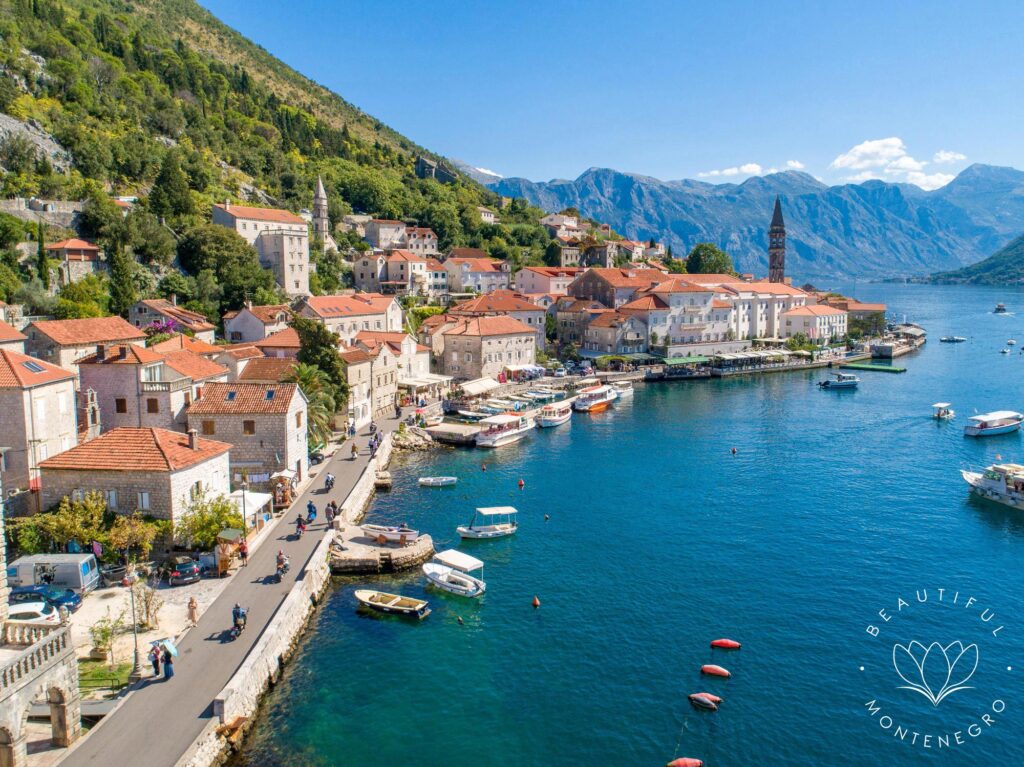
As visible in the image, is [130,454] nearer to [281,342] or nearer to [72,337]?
[72,337]

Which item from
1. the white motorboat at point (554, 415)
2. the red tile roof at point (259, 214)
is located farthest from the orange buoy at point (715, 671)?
the red tile roof at point (259, 214)

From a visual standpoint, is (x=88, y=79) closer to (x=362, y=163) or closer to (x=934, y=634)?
(x=362, y=163)

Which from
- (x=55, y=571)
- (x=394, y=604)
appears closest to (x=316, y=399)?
(x=394, y=604)

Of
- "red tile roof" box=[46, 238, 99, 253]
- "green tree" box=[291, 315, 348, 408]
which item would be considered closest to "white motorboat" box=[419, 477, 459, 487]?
"green tree" box=[291, 315, 348, 408]

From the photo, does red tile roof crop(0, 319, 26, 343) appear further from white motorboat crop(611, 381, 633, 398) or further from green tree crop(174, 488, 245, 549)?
white motorboat crop(611, 381, 633, 398)

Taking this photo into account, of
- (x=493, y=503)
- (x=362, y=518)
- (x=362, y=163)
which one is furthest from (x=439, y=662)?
(x=362, y=163)

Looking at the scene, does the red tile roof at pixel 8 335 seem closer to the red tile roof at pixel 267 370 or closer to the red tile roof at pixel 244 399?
the red tile roof at pixel 244 399

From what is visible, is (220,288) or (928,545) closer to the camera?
(928,545)
